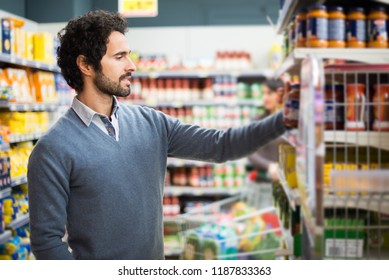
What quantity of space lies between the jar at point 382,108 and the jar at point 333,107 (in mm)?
94

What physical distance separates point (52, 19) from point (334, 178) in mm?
2530

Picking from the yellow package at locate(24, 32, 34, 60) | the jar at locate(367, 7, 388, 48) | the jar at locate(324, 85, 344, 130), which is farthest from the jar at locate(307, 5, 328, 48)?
the yellow package at locate(24, 32, 34, 60)

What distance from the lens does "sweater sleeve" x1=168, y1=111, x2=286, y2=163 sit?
2051 mm

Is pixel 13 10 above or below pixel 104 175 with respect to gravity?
above

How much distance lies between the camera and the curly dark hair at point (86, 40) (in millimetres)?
1877

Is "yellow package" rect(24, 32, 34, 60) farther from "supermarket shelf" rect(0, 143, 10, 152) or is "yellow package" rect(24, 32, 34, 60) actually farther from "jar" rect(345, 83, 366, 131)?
"jar" rect(345, 83, 366, 131)

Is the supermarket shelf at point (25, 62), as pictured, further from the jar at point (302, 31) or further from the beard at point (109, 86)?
the jar at point (302, 31)

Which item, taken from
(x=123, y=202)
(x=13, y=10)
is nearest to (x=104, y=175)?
(x=123, y=202)

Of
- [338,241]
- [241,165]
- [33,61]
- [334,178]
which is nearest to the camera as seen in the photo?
[334,178]

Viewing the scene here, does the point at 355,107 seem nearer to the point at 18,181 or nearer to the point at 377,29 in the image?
the point at 377,29

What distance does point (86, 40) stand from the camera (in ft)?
6.17

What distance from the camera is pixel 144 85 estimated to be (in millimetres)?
5777

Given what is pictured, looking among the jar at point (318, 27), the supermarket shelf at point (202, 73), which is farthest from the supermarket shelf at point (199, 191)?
the jar at point (318, 27)
